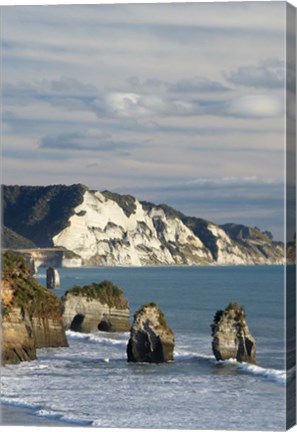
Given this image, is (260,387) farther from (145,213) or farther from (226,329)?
(145,213)

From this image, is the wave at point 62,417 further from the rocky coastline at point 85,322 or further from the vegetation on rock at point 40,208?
the vegetation on rock at point 40,208

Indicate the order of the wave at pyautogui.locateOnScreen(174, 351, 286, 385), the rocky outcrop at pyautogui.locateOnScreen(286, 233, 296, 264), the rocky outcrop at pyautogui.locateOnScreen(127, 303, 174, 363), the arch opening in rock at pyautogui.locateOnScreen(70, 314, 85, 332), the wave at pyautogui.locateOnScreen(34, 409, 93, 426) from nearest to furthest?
the rocky outcrop at pyautogui.locateOnScreen(286, 233, 296, 264) → the wave at pyautogui.locateOnScreen(174, 351, 286, 385) → the wave at pyautogui.locateOnScreen(34, 409, 93, 426) → the rocky outcrop at pyautogui.locateOnScreen(127, 303, 174, 363) → the arch opening in rock at pyautogui.locateOnScreen(70, 314, 85, 332)

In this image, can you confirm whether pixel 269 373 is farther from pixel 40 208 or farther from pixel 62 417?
pixel 40 208

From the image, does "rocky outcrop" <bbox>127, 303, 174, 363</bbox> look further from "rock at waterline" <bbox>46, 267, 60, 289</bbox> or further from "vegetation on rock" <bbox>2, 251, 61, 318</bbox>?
"vegetation on rock" <bbox>2, 251, 61, 318</bbox>

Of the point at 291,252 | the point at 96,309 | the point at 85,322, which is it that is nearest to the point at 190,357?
the point at 291,252

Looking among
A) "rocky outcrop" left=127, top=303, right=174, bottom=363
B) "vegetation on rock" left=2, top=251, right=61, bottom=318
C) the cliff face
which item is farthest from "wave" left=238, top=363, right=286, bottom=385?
"vegetation on rock" left=2, top=251, right=61, bottom=318

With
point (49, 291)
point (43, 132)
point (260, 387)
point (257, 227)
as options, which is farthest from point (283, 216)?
point (49, 291)
